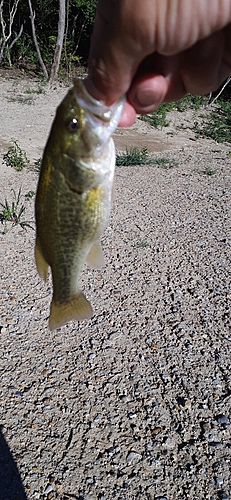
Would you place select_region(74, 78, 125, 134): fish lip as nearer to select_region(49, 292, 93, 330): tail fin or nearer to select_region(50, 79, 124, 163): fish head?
select_region(50, 79, 124, 163): fish head

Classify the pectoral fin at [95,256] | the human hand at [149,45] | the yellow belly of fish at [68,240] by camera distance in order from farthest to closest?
1. the pectoral fin at [95,256]
2. the yellow belly of fish at [68,240]
3. the human hand at [149,45]

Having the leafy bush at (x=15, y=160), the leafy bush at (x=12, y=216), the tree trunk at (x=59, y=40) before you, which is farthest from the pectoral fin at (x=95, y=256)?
the tree trunk at (x=59, y=40)

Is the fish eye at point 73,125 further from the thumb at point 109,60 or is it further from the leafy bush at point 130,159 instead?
the leafy bush at point 130,159

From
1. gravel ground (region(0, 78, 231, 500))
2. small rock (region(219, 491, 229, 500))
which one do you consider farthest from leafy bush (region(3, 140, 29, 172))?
small rock (region(219, 491, 229, 500))

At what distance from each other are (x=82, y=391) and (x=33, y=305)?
41.3 inches

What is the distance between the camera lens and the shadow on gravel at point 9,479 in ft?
9.30

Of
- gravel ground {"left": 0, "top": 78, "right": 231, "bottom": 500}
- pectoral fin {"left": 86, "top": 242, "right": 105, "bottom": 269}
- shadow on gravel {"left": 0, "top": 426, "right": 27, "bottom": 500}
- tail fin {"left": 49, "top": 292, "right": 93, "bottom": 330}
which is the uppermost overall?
pectoral fin {"left": 86, "top": 242, "right": 105, "bottom": 269}

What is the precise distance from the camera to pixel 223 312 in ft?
14.4

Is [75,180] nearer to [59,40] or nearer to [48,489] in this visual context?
[48,489]

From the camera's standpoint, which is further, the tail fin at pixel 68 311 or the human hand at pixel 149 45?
the tail fin at pixel 68 311

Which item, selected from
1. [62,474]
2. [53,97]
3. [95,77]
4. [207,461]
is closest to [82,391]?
[62,474]

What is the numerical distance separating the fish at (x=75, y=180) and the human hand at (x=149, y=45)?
0.07 m

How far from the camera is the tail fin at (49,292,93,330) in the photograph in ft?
5.90

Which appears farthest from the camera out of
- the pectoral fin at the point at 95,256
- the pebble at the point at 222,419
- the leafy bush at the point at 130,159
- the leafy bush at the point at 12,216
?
the leafy bush at the point at 130,159
